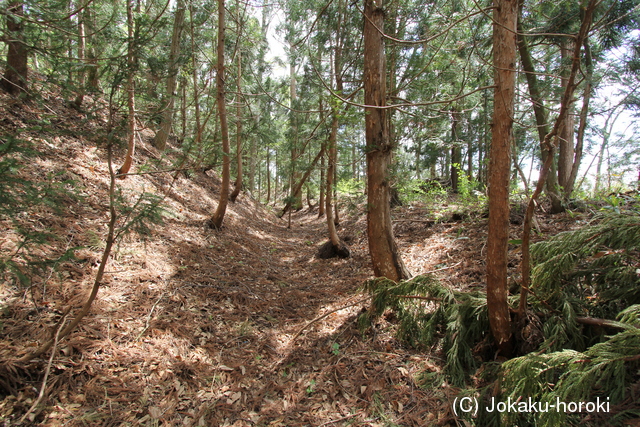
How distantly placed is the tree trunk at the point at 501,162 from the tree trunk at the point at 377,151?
1475 mm

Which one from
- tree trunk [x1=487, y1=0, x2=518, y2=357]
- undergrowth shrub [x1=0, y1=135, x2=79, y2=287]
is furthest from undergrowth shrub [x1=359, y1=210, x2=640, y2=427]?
undergrowth shrub [x1=0, y1=135, x2=79, y2=287]

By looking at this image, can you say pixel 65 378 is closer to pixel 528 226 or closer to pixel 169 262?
pixel 169 262

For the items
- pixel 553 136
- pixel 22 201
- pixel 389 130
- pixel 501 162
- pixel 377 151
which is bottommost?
pixel 22 201

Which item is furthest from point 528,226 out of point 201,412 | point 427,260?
point 427,260

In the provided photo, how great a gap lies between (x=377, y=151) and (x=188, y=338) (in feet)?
10.7

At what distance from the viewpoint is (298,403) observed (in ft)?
8.36

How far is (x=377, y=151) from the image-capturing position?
3.63 metres

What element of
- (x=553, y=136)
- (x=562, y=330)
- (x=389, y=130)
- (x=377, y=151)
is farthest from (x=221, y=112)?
(x=562, y=330)

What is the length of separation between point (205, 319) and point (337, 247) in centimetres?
420

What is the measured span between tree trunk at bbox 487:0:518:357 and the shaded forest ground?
0.85 meters

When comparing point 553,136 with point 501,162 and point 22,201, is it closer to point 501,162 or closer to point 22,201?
point 501,162

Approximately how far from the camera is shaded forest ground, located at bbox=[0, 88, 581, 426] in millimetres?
2262

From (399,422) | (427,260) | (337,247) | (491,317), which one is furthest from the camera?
(337,247)

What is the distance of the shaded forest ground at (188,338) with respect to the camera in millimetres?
2262
